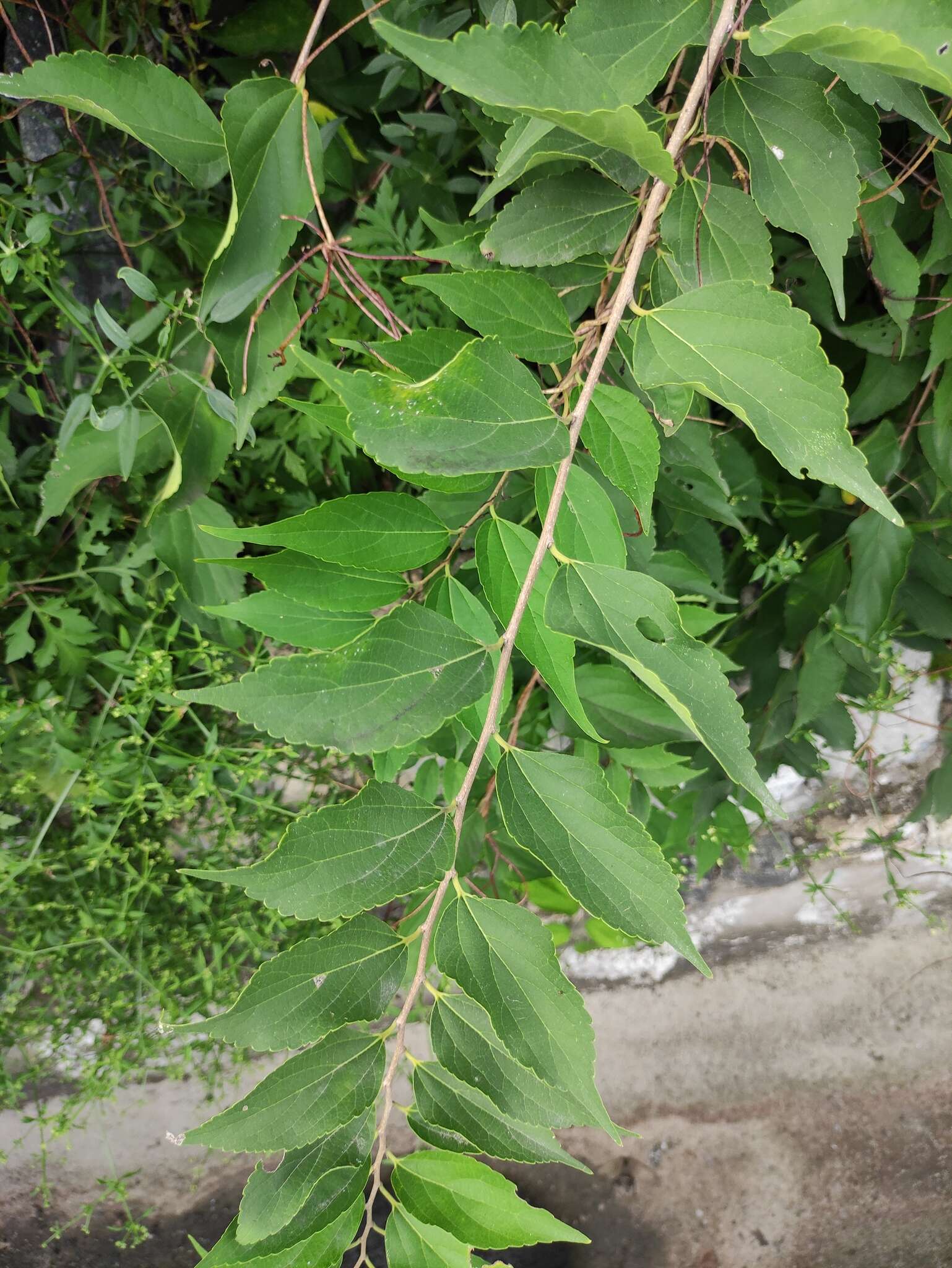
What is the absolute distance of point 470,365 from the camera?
44 centimetres

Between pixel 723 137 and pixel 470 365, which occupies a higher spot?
pixel 723 137

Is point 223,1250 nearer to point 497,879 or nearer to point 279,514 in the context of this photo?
point 497,879

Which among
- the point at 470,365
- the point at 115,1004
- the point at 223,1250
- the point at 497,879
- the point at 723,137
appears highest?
the point at 723,137

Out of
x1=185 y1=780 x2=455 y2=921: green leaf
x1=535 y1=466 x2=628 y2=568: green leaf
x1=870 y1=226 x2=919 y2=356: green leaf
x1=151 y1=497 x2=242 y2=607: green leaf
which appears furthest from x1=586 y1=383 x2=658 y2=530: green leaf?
x1=151 y1=497 x2=242 y2=607: green leaf

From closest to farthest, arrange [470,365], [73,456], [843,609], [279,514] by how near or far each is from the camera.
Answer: [470,365], [73,456], [843,609], [279,514]

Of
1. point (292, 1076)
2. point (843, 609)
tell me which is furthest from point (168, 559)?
point (843, 609)

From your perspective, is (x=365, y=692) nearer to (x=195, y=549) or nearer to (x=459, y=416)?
(x=459, y=416)

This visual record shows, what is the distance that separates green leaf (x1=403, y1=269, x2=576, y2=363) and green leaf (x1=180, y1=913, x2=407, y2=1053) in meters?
0.38

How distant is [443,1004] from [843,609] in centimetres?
70

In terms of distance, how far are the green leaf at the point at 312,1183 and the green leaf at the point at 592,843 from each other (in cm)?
25

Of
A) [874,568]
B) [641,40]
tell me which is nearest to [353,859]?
[641,40]

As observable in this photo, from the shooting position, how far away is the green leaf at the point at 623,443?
558 millimetres

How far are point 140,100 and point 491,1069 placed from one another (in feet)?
2.50

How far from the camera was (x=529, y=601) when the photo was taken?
584 mm
